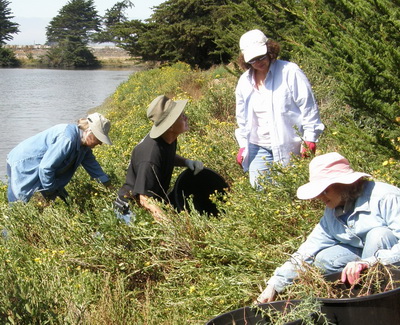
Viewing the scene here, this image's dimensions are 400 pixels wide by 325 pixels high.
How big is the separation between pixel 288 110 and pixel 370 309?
8.42ft

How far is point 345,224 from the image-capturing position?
344 centimetres

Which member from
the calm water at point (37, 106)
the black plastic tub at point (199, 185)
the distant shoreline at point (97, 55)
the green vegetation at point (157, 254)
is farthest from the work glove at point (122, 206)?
the distant shoreline at point (97, 55)

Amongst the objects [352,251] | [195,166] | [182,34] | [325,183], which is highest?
[325,183]

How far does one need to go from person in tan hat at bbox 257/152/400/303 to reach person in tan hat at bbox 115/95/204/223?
1.50 metres

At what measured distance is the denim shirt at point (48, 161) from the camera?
5727mm

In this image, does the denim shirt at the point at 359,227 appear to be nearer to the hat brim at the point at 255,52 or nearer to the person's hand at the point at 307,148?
the person's hand at the point at 307,148

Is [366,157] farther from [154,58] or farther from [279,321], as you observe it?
[154,58]

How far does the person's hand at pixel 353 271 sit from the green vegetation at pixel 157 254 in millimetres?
603

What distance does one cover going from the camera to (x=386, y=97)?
17.3 feet

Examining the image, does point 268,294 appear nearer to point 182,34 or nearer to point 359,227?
point 359,227

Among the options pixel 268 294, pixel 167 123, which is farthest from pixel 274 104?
pixel 268 294

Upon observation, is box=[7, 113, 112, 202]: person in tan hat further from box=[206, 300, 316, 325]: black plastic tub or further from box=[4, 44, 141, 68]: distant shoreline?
box=[4, 44, 141, 68]: distant shoreline

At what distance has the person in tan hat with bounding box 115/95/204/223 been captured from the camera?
489 centimetres

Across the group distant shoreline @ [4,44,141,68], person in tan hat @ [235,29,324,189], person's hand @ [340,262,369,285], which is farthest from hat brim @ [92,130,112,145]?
distant shoreline @ [4,44,141,68]
